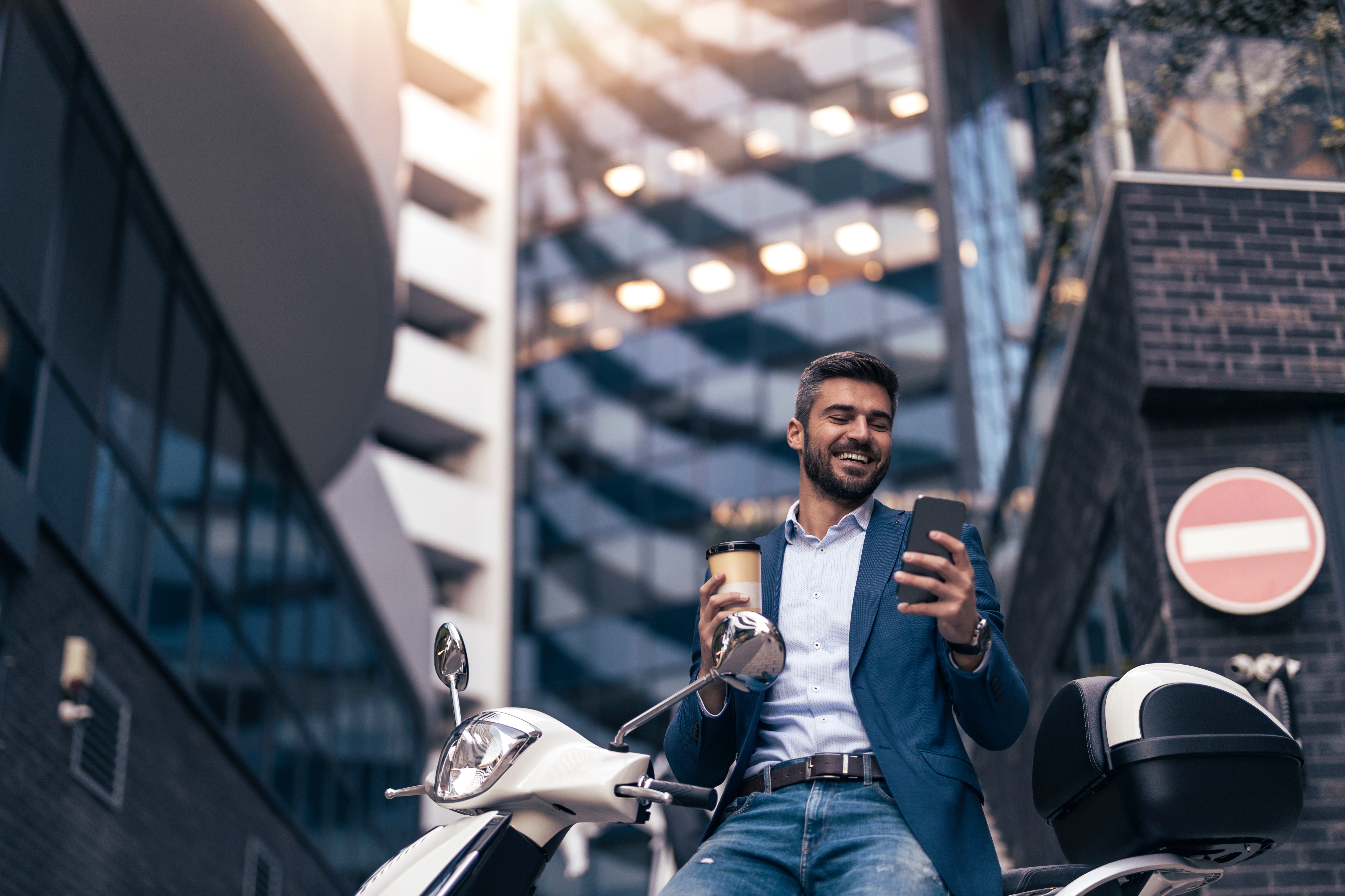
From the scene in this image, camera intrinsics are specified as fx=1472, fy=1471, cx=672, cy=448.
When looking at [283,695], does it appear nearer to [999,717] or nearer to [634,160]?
[999,717]

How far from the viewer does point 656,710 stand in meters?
2.85

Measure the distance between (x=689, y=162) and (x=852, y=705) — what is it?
31278 millimetres

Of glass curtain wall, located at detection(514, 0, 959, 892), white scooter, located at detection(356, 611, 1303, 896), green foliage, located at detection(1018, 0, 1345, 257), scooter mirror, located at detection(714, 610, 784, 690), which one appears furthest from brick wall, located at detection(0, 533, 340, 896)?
glass curtain wall, located at detection(514, 0, 959, 892)

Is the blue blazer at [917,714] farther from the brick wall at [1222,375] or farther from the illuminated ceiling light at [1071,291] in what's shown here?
the illuminated ceiling light at [1071,291]

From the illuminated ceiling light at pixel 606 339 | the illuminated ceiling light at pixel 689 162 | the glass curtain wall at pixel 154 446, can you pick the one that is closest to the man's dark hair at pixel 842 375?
the glass curtain wall at pixel 154 446

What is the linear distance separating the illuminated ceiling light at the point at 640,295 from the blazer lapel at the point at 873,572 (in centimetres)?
2969

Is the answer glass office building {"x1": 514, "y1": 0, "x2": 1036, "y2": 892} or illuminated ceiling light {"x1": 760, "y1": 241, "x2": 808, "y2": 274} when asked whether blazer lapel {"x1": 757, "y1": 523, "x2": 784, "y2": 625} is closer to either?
glass office building {"x1": 514, "y1": 0, "x2": 1036, "y2": 892}

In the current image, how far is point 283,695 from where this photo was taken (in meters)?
14.5

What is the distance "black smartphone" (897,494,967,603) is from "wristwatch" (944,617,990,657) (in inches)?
6.3

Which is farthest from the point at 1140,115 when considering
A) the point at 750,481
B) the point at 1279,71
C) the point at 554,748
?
the point at 750,481

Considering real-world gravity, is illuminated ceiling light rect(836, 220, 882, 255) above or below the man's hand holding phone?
above

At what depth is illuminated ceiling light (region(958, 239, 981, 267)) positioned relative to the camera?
28719 millimetres

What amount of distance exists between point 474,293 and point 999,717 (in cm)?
3254

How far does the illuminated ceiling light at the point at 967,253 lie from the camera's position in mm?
28719
